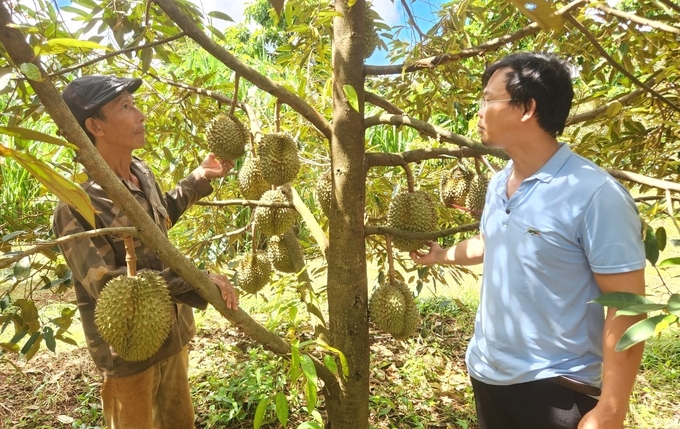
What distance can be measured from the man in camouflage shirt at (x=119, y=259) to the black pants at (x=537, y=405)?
770 millimetres

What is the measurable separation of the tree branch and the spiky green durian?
68 cm

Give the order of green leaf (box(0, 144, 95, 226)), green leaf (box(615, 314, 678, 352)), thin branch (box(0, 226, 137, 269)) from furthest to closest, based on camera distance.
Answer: thin branch (box(0, 226, 137, 269)) < green leaf (box(615, 314, 678, 352)) < green leaf (box(0, 144, 95, 226))

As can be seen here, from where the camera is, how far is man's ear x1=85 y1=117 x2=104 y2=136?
1.68 meters

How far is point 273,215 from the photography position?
1977mm

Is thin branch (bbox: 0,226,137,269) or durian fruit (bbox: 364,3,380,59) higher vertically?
durian fruit (bbox: 364,3,380,59)

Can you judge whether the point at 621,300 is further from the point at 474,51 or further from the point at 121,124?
the point at 121,124

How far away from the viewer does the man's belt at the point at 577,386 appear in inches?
47.2

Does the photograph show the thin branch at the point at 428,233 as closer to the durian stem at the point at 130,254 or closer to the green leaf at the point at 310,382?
the green leaf at the point at 310,382

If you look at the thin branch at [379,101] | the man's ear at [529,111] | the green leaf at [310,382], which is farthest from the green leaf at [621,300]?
the thin branch at [379,101]

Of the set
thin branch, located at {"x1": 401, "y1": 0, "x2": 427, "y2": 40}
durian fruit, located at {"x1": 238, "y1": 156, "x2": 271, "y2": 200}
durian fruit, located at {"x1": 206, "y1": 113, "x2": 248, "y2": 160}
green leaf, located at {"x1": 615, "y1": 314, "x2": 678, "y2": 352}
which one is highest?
thin branch, located at {"x1": 401, "y1": 0, "x2": 427, "y2": 40}

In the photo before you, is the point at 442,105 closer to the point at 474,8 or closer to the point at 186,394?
the point at 474,8

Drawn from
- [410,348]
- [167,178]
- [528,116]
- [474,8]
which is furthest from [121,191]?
[410,348]

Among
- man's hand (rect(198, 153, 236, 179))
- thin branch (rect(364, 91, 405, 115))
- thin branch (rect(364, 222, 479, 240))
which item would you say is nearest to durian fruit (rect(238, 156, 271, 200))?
man's hand (rect(198, 153, 236, 179))

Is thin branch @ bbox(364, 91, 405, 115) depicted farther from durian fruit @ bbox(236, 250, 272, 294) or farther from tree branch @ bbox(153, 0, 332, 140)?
durian fruit @ bbox(236, 250, 272, 294)
